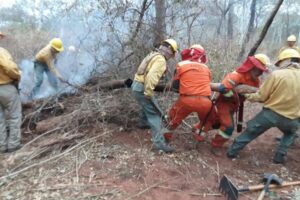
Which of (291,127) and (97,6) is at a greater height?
(97,6)

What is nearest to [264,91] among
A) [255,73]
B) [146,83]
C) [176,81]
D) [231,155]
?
[255,73]

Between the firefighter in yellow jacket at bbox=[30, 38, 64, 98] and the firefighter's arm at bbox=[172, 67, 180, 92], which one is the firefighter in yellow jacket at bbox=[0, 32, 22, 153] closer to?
the firefighter in yellow jacket at bbox=[30, 38, 64, 98]

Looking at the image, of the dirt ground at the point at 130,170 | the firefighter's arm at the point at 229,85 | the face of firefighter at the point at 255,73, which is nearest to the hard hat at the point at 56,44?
the dirt ground at the point at 130,170

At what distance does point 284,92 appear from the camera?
4324 millimetres

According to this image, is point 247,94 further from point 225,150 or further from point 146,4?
point 146,4

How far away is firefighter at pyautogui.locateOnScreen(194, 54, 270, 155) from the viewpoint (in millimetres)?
4633

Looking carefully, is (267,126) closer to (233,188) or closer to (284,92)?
(284,92)

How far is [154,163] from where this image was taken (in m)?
4.51

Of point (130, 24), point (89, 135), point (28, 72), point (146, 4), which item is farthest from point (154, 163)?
point (28, 72)

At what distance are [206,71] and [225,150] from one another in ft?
4.66

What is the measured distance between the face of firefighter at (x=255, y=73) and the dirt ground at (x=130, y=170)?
4.25 feet

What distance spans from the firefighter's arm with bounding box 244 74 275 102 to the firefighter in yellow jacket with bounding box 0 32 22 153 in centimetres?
370

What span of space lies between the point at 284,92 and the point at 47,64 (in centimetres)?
513

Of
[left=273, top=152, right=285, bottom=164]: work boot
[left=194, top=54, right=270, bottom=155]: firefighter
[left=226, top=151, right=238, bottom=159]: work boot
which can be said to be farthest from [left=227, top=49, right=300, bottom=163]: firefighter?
[left=226, top=151, right=238, bottom=159]: work boot
